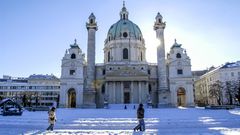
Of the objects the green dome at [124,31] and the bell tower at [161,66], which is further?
the green dome at [124,31]

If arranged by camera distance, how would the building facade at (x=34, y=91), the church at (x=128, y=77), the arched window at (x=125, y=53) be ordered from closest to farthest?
the church at (x=128, y=77)
the arched window at (x=125, y=53)
the building facade at (x=34, y=91)

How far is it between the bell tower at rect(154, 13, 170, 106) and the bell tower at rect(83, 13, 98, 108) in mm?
15087

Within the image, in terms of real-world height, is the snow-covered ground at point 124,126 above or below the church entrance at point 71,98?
below

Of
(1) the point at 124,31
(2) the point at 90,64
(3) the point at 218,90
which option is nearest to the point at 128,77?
(2) the point at 90,64

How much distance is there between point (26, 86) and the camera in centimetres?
9600

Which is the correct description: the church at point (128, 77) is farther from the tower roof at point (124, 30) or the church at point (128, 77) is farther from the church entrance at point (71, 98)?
the tower roof at point (124, 30)

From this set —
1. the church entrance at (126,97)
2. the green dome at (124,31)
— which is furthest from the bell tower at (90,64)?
the green dome at (124,31)

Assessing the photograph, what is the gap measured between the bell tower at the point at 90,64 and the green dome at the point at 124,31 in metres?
13.6

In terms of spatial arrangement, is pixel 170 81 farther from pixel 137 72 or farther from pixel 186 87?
pixel 137 72

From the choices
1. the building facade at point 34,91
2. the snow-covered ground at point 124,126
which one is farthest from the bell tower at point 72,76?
the snow-covered ground at point 124,126

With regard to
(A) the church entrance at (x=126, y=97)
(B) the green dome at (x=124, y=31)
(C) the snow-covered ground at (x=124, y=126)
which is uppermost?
(B) the green dome at (x=124, y=31)

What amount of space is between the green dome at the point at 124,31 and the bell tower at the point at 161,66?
1338cm

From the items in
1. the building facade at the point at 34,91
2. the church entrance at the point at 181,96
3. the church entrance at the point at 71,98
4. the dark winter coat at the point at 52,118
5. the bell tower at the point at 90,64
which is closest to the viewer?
the dark winter coat at the point at 52,118

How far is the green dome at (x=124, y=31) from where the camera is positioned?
74.9 meters
